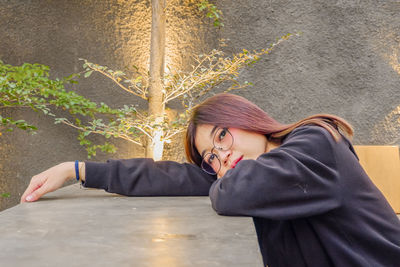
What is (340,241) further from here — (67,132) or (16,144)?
(16,144)

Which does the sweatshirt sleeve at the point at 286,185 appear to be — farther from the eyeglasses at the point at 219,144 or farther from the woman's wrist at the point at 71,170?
the woman's wrist at the point at 71,170

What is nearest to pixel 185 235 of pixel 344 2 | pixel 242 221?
pixel 242 221

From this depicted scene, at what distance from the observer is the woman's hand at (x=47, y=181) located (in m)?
1.01

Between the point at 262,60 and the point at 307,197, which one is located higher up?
the point at 262,60

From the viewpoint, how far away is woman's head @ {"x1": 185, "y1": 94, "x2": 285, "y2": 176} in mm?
1047

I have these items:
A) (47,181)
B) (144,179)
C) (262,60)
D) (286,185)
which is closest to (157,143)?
(144,179)

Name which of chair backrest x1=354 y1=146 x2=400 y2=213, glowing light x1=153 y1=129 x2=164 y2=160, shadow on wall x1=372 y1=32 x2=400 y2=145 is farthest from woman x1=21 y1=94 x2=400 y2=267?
shadow on wall x1=372 y1=32 x2=400 y2=145

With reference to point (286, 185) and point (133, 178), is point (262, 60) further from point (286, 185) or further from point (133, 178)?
point (286, 185)

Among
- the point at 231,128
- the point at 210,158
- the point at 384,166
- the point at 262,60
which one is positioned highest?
the point at 262,60

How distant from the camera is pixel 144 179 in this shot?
115 cm

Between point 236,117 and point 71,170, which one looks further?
point 71,170

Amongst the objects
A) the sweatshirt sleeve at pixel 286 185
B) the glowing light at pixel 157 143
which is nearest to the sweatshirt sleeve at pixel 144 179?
the sweatshirt sleeve at pixel 286 185

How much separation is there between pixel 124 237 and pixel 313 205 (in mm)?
403

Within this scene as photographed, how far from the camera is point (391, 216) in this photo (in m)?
0.85
